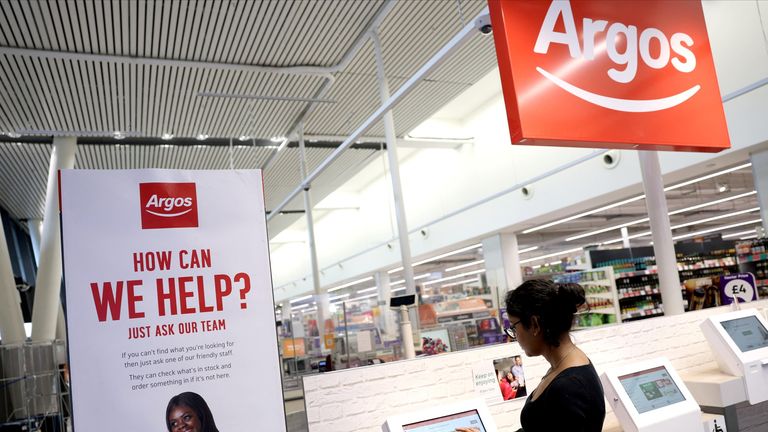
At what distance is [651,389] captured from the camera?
2787mm

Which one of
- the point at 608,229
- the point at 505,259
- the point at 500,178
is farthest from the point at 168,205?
the point at 608,229

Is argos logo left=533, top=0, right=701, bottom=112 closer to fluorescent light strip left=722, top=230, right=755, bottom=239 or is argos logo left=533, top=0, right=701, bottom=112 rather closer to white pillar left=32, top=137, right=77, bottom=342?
white pillar left=32, top=137, right=77, bottom=342

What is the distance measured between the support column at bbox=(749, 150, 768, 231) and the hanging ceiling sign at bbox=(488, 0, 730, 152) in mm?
5568

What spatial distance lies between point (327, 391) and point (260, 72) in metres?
6.36

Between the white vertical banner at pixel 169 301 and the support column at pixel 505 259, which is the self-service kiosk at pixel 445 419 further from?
the support column at pixel 505 259

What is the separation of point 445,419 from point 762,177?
23.7 feet

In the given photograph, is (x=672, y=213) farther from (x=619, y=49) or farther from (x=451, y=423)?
(x=451, y=423)

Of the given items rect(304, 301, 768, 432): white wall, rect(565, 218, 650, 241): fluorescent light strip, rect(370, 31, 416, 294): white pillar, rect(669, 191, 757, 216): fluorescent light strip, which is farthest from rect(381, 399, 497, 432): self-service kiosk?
rect(565, 218, 650, 241): fluorescent light strip

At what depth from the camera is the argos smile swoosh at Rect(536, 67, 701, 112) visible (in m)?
2.55

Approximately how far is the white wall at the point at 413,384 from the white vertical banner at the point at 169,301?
0.39 m

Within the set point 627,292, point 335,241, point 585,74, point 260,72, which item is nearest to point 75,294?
point 585,74

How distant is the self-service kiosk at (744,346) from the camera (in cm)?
321

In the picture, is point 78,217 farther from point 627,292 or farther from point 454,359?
point 627,292

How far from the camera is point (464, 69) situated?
29.3ft
